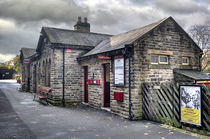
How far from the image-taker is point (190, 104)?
6.77m

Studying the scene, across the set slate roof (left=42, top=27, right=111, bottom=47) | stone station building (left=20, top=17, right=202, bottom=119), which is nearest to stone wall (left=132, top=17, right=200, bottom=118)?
stone station building (left=20, top=17, right=202, bottom=119)

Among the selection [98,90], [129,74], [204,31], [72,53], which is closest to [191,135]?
[129,74]

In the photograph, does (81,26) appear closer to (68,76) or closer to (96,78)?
(68,76)

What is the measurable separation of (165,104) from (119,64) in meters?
2.99

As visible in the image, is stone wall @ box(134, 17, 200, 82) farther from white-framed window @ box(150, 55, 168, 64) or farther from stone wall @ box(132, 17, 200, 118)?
white-framed window @ box(150, 55, 168, 64)

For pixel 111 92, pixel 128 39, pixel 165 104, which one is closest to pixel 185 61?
pixel 128 39

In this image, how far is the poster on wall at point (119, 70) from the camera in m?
9.39

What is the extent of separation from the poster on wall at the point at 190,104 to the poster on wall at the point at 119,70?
306 cm

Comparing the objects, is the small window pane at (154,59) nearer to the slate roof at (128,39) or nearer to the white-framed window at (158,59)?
Answer: the white-framed window at (158,59)

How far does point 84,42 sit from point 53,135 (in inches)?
382

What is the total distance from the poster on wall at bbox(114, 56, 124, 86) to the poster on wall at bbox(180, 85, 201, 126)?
10.0 ft

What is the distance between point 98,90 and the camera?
11805mm

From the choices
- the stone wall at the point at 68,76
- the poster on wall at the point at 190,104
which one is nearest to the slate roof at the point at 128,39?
the stone wall at the point at 68,76

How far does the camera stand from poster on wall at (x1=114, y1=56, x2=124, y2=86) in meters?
9.39
